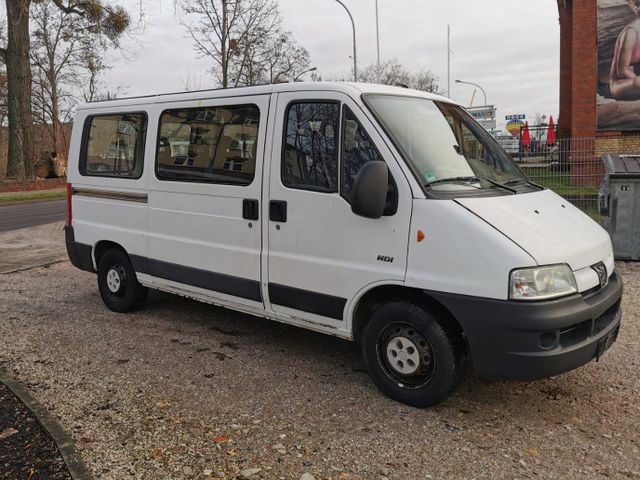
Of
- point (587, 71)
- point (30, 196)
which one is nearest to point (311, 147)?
point (587, 71)

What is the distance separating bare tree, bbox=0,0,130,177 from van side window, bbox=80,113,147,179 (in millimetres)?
16840

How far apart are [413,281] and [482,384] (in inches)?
45.8

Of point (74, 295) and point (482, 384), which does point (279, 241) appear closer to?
point (482, 384)

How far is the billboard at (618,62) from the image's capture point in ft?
58.2

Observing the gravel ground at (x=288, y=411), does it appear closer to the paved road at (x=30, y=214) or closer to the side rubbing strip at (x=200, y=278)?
the side rubbing strip at (x=200, y=278)

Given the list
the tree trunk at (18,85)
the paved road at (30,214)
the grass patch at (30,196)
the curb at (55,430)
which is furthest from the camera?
the tree trunk at (18,85)

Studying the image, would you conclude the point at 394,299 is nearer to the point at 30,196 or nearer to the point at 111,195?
the point at 111,195

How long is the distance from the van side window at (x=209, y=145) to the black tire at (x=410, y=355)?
161 cm

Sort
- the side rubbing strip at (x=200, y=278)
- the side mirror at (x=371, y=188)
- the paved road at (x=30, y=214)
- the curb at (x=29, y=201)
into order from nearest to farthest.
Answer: the side mirror at (x=371, y=188) < the side rubbing strip at (x=200, y=278) < the paved road at (x=30, y=214) < the curb at (x=29, y=201)

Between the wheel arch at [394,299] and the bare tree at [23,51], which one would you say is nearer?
the wheel arch at [394,299]

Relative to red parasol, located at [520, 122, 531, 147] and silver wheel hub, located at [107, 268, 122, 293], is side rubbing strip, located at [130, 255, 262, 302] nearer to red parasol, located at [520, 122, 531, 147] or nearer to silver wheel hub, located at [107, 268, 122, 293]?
silver wheel hub, located at [107, 268, 122, 293]

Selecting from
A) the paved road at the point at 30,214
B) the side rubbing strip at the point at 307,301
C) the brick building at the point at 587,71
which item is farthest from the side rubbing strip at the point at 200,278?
the brick building at the point at 587,71

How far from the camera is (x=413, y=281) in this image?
3.69 m

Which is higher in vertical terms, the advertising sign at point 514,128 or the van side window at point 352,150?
the advertising sign at point 514,128
